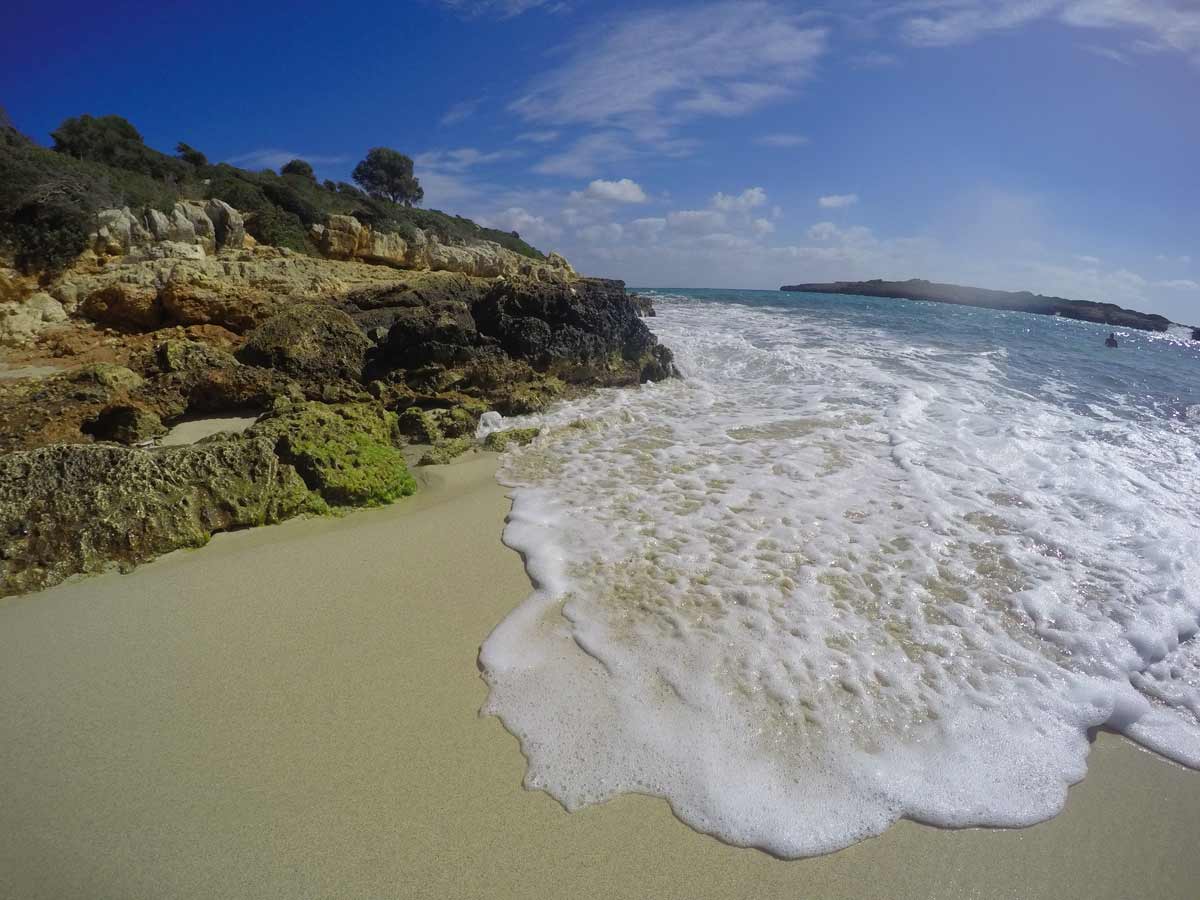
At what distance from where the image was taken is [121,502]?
309 cm

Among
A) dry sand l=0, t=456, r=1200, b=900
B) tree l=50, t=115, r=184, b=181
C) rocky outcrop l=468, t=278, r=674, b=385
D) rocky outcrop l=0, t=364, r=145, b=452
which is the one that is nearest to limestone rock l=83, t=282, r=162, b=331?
rocky outcrop l=0, t=364, r=145, b=452

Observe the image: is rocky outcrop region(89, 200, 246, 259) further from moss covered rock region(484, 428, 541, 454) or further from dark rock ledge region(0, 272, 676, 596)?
moss covered rock region(484, 428, 541, 454)

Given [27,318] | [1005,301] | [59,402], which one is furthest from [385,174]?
[1005,301]

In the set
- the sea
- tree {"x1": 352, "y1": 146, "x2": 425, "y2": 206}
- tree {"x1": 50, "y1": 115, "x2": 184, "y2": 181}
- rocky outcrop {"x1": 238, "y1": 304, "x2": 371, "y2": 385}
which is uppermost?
tree {"x1": 352, "y1": 146, "x2": 425, "y2": 206}

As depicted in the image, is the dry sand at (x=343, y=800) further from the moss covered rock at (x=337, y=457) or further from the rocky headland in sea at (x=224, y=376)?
the moss covered rock at (x=337, y=457)

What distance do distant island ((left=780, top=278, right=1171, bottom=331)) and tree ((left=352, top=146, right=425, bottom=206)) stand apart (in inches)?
2041

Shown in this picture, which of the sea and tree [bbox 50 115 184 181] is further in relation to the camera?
tree [bbox 50 115 184 181]

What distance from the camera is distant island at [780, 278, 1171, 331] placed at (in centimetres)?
4456

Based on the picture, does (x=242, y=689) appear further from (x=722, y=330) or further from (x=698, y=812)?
(x=722, y=330)

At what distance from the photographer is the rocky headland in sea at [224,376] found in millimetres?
3092

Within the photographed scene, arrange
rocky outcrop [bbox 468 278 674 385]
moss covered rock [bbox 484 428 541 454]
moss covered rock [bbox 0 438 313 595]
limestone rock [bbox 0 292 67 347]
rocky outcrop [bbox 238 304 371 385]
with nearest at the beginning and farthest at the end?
moss covered rock [bbox 0 438 313 595], moss covered rock [bbox 484 428 541 454], rocky outcrop [bbox 238 304 371 385], rocky outcrop [bbox 468 278 674 385], limestone rock [bbox 0 292 67 347]

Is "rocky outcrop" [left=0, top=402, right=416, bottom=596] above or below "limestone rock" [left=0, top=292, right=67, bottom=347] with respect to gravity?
below

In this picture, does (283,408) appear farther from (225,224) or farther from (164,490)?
(225,224)

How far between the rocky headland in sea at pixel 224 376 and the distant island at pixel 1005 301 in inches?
2118
